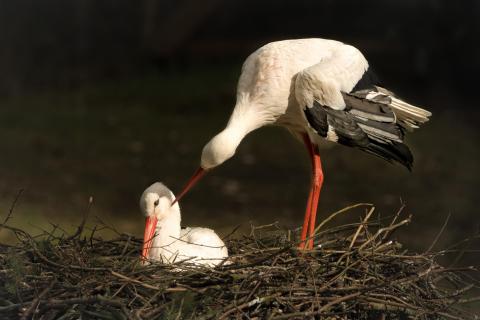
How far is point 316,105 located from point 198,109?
8173mm

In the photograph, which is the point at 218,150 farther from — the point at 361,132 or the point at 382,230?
the point at 382,230

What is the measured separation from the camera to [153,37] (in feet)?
48.3

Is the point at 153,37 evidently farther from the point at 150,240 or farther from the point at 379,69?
the point at 150,240

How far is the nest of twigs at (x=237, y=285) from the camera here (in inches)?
158

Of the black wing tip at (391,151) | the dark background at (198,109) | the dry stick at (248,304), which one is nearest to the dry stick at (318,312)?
the dry stick at (248,304)

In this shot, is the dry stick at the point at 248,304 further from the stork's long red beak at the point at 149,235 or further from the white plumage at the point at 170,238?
the stork's long red beak at the point at 149,235

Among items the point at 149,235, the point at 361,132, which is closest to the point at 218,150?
the point at 149,235

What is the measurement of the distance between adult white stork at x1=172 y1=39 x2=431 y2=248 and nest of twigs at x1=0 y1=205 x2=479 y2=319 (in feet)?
1.19

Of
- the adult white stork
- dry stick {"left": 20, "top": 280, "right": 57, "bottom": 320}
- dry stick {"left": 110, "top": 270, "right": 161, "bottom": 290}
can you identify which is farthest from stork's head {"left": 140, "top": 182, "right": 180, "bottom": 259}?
dry stick {"left": 20, "top": 280, "right": 57, "bottom": 320}

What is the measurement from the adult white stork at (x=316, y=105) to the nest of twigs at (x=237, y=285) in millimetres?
363

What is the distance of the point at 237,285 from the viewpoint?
4.15 meters

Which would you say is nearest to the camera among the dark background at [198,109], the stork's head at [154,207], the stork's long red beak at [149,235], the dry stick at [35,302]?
the dry stick at [35,302]

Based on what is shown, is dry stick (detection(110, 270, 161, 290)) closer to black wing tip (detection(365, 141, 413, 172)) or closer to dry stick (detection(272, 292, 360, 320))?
dry stick (detection(272, 292, 360, 320))

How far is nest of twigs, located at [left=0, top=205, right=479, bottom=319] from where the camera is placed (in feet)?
13.2
